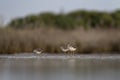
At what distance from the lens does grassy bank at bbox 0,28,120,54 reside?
16.4 m

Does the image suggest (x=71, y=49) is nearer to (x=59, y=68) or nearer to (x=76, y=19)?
(x=59, y=68)

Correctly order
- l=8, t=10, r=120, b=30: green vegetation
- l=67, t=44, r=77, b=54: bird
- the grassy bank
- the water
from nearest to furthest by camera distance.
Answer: the water < l=67, t=44, r=77, b=54: bird < the grassy bank < l=8, t=10, r=120, b=30: green vegetation

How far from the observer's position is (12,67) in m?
11.2

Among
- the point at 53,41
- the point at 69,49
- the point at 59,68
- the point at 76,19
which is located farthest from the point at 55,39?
the point at 76,19

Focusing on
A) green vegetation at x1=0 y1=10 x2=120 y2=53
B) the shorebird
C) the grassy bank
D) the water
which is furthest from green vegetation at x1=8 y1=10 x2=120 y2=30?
the water

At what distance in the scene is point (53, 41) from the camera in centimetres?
1705

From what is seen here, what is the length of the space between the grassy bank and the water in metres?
2.63

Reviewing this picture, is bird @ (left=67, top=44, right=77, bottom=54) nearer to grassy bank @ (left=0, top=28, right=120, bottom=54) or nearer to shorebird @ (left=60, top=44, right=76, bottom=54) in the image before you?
shorebird @ (left=60, top=44, right=76, bottom=54)

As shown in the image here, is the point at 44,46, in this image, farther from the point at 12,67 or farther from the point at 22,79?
the point at 22,79

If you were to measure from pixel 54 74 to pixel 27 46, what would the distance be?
6.87 meters

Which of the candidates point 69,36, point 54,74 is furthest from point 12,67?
point 69,36

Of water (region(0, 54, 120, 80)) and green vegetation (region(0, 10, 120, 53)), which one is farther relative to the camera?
green vegetation (region(0, 10, 120, 53))

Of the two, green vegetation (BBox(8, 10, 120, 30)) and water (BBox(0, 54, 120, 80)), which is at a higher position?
green vegetation (BBox(8, 10, 120, 30))

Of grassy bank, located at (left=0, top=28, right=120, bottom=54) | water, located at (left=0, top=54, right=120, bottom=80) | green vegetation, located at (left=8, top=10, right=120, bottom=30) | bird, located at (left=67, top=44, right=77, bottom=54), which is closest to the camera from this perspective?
water, located at (left=0, top=54, right=120, bottom=80)
